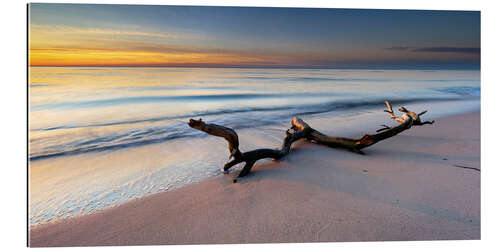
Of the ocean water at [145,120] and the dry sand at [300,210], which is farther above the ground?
the ocean water at [145,120]

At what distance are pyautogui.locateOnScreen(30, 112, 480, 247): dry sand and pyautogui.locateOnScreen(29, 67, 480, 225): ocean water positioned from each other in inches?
11.1

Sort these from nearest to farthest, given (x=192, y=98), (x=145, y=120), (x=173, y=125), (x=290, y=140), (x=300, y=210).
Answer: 1. (x=300, y=210)
2. (x=290, y=140)
3. (x=173, y=125)
4. (x=145, y=120)
5. (x=192, y=98)

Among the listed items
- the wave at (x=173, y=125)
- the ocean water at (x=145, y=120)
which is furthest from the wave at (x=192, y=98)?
the wave at (x=173, y=125)

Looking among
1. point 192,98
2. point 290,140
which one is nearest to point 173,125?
point 290,140

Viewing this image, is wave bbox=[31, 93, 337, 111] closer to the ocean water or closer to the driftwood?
the ocean water

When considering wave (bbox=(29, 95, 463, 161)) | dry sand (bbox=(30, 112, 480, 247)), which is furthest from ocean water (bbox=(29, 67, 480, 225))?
dry sand (bbox=(30, 112, 480, 247))

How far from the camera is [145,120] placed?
446 cm

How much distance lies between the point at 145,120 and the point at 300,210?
353 cm

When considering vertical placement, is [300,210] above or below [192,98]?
below

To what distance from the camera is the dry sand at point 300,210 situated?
160 centimetres

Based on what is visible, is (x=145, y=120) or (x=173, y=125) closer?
(x=173, y=125)

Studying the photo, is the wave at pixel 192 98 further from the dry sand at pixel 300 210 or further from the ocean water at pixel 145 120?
the dry sand at pixel 300 210

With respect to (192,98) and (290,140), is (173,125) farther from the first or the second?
(192,98)

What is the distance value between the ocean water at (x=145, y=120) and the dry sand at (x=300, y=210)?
0.93 ft
